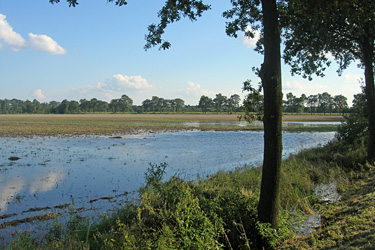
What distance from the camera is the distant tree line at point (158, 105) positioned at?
151375 mm

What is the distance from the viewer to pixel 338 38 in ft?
44.4

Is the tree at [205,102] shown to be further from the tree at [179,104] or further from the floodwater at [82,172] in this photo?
the floodwater at [82,172]

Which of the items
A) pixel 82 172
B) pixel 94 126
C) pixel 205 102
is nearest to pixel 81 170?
pixel 82 172

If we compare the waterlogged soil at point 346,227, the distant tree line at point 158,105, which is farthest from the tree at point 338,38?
the distant tree line at point 158,105

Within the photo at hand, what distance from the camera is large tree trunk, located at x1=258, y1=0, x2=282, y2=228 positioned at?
5.73m

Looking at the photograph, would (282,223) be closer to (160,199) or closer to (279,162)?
(279,162)

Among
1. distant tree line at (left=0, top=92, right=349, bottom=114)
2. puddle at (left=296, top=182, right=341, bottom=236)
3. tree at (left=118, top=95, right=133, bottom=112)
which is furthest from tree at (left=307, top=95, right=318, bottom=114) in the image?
puddle at (left=296, top=182, right=341, bottom=236)

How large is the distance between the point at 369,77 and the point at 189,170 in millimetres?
9998

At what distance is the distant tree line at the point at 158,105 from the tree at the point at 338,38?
134 meters

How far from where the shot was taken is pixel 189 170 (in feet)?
50.5

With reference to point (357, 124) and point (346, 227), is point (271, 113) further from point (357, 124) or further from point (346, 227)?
point (357, 124)

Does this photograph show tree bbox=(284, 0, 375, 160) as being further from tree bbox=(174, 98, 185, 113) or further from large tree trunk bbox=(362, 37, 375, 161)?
tree bbox=(174, 98, 185, 113)

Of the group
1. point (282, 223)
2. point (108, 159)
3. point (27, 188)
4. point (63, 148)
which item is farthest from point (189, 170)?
point (63, 148)

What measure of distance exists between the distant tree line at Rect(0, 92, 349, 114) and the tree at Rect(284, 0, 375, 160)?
134 meters
